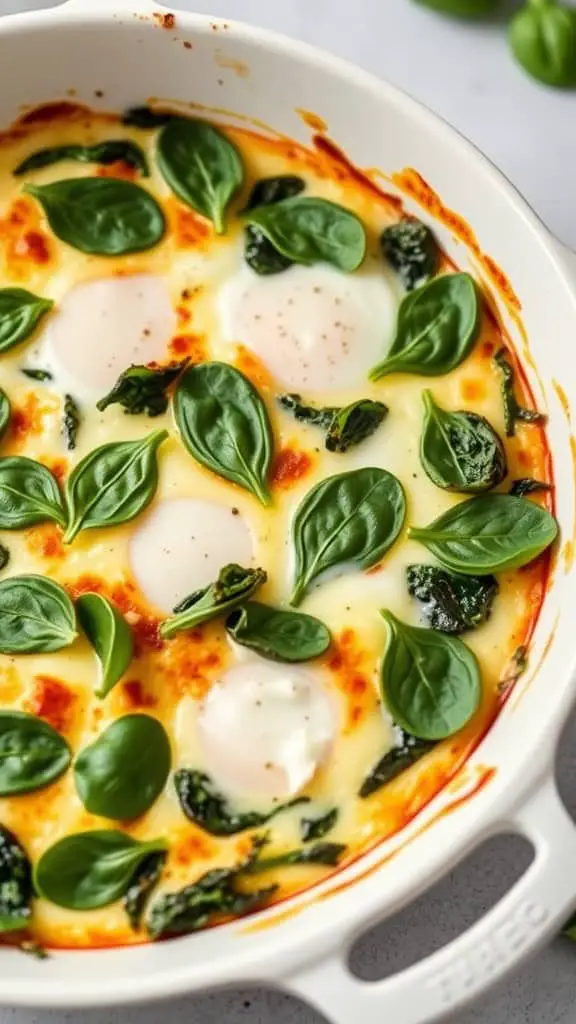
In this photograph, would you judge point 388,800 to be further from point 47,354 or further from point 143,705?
point 47,354

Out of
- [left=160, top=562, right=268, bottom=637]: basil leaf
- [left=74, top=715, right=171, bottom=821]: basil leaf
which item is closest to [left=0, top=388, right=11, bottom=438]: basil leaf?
[left=160, top=562, right=268, bottom=637]: basil leaf

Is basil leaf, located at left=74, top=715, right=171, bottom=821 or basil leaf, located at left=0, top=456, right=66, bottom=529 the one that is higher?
basil leaf, located at left=0, top=456, right=66, bottom=529

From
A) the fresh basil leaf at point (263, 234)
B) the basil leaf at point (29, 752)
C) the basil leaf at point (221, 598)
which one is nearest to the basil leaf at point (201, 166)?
the fresh basil leaf at point (263, 234)

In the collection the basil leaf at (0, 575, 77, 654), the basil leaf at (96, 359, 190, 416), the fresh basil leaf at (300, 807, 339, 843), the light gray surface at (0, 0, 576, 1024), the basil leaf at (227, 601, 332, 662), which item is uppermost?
the light gray surface at (0, 0, 576, 1024)

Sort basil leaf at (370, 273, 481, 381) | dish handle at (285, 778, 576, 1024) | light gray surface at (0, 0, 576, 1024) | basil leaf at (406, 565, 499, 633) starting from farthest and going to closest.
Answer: light gray surface at (0, 0, 576, 1024)
basil leaf at (370, 273, 481, 381)
basil leaf at (406, 565, 499, 633)
dish handle at (285, 778, 576, 1024)

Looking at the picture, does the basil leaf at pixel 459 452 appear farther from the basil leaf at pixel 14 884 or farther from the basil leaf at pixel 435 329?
the basil leaf at pixel 14 884

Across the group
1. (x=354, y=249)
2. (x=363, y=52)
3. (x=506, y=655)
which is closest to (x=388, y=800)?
(x=506, y=655)

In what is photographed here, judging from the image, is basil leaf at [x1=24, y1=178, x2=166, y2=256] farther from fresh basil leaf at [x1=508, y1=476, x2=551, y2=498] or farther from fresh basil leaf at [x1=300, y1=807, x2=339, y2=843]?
fresh basil leaf at [x1=300, y1=807, x2=339, y2=843]
